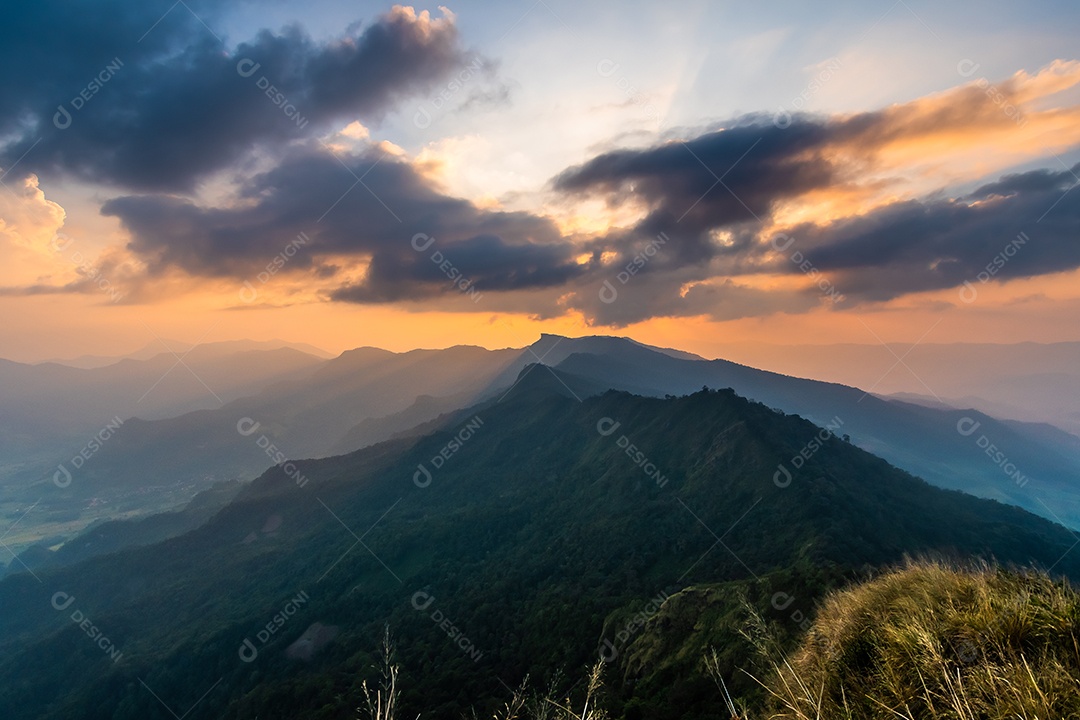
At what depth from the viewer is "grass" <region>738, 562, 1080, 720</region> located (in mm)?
4641

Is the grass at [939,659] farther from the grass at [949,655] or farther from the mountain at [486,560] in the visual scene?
the mountain at [486,560]

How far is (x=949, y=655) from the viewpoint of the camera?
19.7 feet

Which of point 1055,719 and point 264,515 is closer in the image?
point 1055,719

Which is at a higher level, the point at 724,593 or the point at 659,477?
the point at 724,593

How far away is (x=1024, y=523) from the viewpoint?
7562 centimetres

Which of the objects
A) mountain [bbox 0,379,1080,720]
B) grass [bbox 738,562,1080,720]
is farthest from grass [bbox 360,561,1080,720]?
mountain [bbox 0,379,1080,720]

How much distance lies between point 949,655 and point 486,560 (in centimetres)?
7575

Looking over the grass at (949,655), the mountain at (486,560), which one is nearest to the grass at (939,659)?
the grass at (949,655)

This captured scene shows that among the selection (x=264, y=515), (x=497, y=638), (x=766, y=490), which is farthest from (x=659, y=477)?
(x=264, y=515)

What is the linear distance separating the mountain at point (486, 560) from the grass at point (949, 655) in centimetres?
1995

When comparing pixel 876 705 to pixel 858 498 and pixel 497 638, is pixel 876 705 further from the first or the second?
pixel 858 498

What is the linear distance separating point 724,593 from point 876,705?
31222 mm

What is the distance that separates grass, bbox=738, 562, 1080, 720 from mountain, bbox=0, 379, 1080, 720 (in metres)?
20.0

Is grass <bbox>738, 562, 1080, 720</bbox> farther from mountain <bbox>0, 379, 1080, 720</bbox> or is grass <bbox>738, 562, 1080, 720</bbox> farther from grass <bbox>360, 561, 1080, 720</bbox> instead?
mountain <bbox>0, 379, 1080, 720</bbox>
